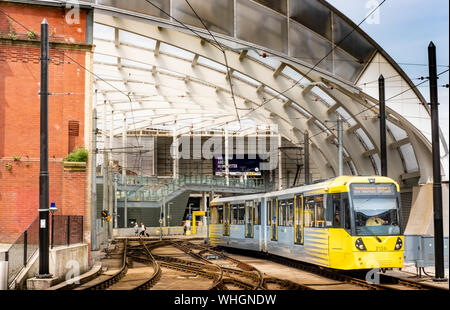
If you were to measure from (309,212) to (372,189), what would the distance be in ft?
9.36

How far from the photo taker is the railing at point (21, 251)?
613 inches

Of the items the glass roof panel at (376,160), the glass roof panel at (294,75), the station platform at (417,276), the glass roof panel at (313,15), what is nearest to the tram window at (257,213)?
the station platform at (417,276)

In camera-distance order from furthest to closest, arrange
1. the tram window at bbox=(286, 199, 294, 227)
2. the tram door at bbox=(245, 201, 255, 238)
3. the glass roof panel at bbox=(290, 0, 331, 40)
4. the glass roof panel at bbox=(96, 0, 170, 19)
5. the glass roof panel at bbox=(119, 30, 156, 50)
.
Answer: the glass roof panel at bbox=(119, 30, 156, 50)
the tram door at bbox=(245, 201, 255, 238)
the glass roof panel at bbox=(290, 0, 331, 40)
the glass roof panel at bbox=(96, 0, 170, 19)
the tram window at bbox=(286, 199, 294, 227)

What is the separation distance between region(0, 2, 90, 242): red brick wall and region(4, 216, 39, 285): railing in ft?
12.3

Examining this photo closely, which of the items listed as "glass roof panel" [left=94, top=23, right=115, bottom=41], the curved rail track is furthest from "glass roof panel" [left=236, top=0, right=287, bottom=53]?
the curved rail track

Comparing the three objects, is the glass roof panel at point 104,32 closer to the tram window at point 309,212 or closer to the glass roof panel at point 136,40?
the glass roof panel at point 136,40

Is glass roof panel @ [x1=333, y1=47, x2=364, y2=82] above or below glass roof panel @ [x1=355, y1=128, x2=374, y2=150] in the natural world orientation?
above

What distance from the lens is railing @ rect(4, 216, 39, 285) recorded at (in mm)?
15562

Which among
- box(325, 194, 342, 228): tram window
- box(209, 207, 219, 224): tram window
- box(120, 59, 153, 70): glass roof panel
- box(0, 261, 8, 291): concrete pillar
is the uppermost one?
box(120, 59, 153, 70): glass roof panel

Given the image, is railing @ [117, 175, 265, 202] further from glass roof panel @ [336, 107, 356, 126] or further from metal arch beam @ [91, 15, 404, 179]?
metal arch beam @ [91, 15, 404, 179]

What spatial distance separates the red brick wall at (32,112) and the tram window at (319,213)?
771 centimetres
